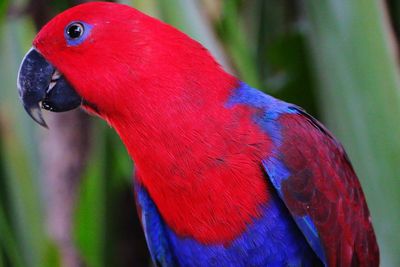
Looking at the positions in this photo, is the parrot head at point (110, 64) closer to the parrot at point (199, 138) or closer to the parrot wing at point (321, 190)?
the parrot at point (199, 138)

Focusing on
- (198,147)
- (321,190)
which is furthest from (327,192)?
(198,147)

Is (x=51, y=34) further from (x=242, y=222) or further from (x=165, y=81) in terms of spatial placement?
Answer: (x=242, y=222)

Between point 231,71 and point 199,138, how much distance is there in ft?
0.67

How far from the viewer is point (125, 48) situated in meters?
0.90

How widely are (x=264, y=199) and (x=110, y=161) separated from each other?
478 mm

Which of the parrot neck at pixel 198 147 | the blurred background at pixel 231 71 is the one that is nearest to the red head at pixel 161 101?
the parrot neck at pixel 198 147

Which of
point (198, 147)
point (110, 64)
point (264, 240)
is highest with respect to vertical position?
point (110, 64)

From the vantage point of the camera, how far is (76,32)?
918mm

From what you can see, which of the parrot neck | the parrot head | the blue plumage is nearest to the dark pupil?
the parrot head

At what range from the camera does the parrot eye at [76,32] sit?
2.99 feet

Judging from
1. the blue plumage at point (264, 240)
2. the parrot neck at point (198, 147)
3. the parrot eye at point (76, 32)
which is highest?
the parrot eye at point (76, 32)

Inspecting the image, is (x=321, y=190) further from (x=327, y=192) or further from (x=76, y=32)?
(x=76, y=32)

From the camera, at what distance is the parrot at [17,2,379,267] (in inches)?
35.2

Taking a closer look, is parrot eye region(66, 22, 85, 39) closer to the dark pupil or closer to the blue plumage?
the dark pupil
